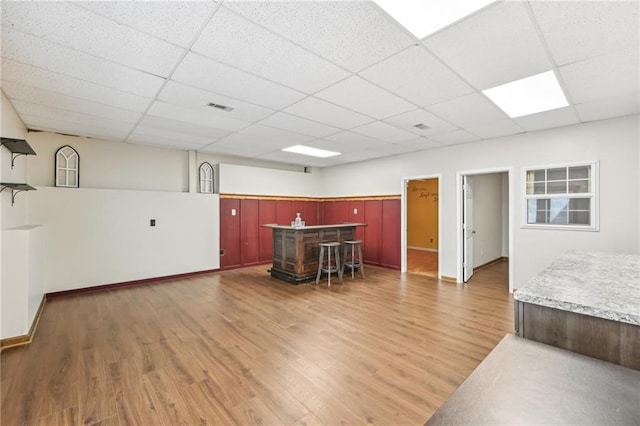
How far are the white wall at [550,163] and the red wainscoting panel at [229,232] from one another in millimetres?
3768

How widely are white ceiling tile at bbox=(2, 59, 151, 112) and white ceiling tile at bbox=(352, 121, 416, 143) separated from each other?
281cm

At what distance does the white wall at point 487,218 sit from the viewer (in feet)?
20.9

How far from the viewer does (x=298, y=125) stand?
13.5 feet

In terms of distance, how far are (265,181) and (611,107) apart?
6.06 m

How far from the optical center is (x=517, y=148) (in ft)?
15.0

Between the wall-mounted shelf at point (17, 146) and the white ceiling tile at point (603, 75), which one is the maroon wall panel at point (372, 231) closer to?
the white ceiling tile at point (603, 75)

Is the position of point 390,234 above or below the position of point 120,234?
below

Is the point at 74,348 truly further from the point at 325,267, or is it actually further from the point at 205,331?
the point at 325,267

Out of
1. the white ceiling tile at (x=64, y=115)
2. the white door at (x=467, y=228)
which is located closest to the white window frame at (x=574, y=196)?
the white door at (x=467, y=228)

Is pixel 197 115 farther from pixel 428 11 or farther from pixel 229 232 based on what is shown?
pixel 229 232

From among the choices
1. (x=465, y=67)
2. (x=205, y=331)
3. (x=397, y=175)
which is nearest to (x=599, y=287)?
(x=465, y=67)

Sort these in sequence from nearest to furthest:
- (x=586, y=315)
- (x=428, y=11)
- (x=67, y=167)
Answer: (x=586, y=315) → (x=428, y=11) → (x=67, y=167)

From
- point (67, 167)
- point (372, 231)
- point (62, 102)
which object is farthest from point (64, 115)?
point (372, 231)

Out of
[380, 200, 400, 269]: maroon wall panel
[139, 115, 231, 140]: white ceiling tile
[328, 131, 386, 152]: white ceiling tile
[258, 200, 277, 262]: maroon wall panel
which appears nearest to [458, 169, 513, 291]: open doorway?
[380, 200, 400, 269]: maroon wall panel
